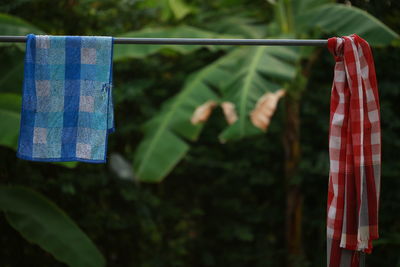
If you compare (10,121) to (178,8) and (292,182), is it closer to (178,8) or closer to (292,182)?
(178,8)

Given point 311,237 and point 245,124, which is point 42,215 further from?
point 311,237

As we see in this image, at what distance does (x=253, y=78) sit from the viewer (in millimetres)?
2791

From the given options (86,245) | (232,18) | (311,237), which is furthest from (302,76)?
(86,245)

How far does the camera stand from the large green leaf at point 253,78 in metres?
2.66

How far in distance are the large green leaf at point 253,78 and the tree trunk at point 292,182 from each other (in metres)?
0.44

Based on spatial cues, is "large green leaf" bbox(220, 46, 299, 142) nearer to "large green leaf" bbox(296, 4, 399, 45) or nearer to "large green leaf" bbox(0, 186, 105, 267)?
"large green leaf" bbox(296, 4, 399, 45)

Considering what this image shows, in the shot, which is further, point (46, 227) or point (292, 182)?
point (292, 182)

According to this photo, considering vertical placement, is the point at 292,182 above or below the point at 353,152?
below

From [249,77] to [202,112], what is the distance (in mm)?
374

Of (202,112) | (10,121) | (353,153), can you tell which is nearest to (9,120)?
(10,121)

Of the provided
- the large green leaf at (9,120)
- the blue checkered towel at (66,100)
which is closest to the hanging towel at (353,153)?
the blue checkered towel at (66,100)

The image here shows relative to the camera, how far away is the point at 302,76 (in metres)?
3.32

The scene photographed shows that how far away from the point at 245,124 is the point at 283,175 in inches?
57.1

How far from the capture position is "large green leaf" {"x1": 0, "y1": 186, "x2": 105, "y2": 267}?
2.53 m
